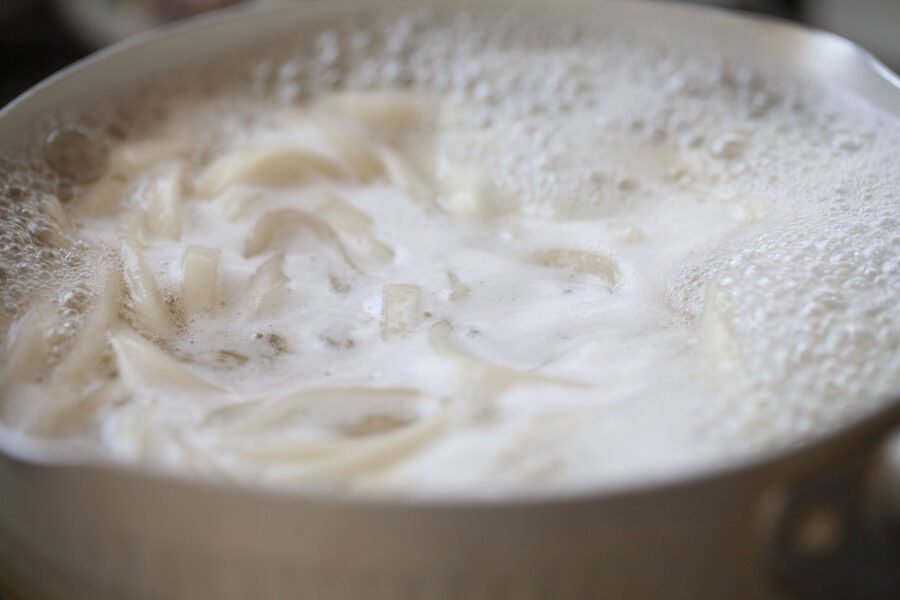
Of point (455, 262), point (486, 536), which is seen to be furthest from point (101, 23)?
point (486, 536)

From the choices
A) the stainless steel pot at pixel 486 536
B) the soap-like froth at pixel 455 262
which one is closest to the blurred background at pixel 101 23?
the soap-like froth at pixel 455 262

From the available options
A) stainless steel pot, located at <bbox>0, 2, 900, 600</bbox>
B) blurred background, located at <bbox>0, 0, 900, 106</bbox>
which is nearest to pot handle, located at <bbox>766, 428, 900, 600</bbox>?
stainless steel pot, located at <bbox>0, 2, 900, 600</bbox>

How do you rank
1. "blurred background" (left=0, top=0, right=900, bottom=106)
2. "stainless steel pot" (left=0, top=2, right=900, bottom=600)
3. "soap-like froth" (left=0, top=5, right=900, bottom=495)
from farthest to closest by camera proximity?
"blurred background" (left=0, top=0, right=900, bottom=106)
"soap-like froth" (left=0, top=5, right=900, bottom=495)
"stainless steel pot" (left=0, top=2, right=900, bottom=600)

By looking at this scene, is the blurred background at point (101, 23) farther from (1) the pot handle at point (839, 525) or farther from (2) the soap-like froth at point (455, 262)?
(1) the pot handle at point (839, 525)

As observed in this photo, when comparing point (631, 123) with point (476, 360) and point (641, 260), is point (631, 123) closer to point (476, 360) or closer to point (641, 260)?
point (641, 260)

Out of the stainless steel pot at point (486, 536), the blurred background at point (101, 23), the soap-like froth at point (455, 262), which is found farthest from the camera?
the blurred background at point (101, 23)

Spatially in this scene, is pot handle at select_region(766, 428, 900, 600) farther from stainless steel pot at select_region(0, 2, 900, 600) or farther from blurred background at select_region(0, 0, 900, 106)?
blurred background at select_region(0, 0, 900, 106)
